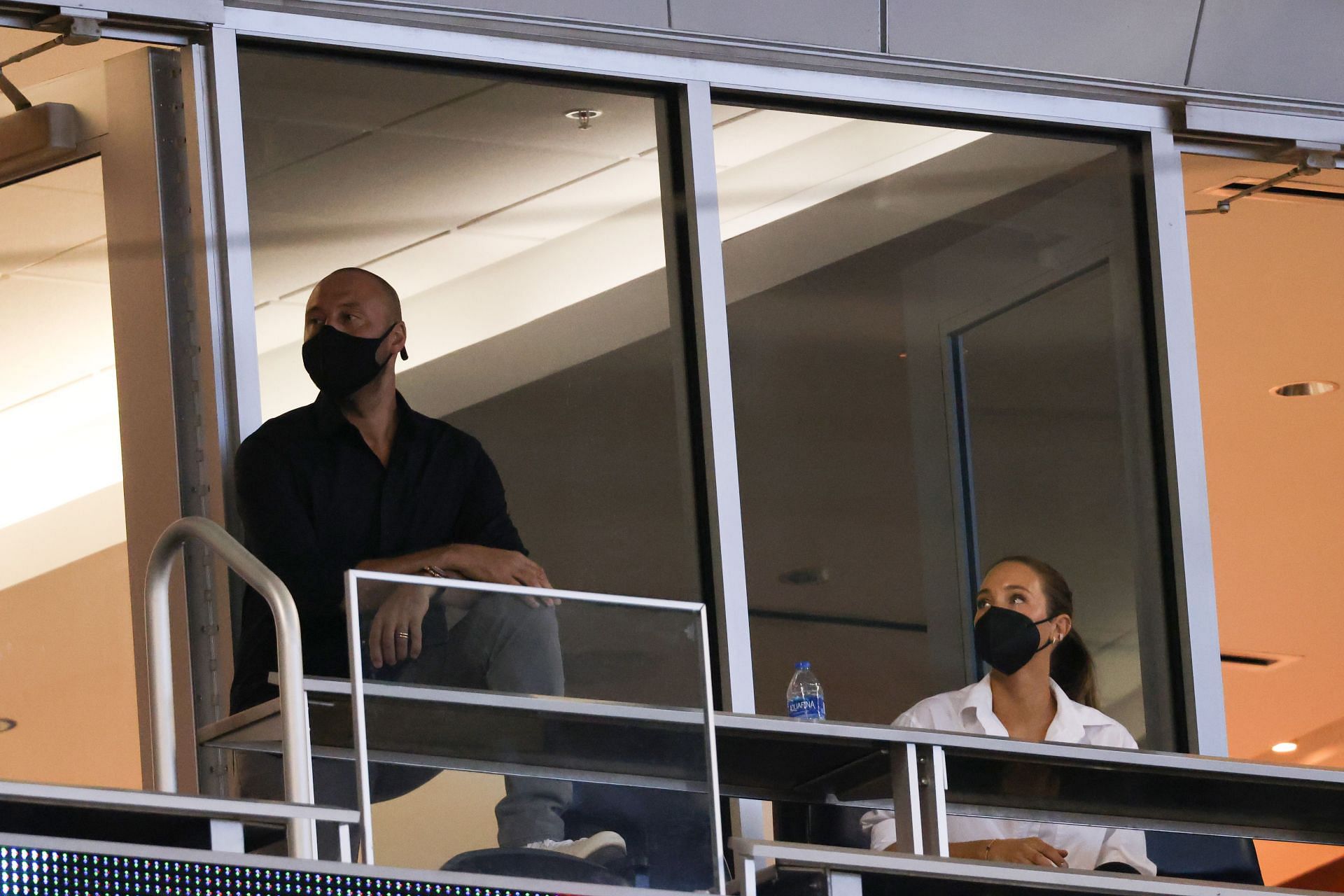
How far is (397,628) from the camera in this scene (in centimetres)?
285

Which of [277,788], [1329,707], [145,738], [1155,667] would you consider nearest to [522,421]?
[145,738]

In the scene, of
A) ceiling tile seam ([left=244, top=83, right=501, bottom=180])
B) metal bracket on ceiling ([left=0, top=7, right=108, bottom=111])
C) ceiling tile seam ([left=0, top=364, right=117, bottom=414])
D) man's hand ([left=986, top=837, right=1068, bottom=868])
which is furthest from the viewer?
ceiling tile seam ([left=244, top=83, right=501, bottom=180])

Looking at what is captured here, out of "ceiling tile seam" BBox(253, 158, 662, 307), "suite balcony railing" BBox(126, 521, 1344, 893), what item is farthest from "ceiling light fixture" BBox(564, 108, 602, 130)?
"suite balcony railing" BBox(126, 521, 1344, 893)

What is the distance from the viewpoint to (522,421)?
15.5 ft

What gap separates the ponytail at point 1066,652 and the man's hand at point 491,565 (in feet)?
4.69

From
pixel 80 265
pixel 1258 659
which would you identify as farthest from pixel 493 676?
pixel 1258 659

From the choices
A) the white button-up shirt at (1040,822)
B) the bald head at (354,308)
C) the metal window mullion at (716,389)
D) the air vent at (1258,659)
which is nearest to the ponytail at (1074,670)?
the white button-up shirt at (1040,822)

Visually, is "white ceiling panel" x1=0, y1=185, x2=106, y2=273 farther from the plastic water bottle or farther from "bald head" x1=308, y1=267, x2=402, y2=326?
the plastic water bottle

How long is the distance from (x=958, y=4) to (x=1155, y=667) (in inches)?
72.2

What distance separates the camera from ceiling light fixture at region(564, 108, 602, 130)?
4992mm

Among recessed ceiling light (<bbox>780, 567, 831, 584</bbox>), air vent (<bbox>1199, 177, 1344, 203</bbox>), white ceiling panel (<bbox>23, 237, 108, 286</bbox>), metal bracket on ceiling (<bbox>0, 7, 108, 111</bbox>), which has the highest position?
metal bracket on ceiling (<bbox>0, 7, 108, 111</bbox>)

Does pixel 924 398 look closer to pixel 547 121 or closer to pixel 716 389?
pixel 716 389

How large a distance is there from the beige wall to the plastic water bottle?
4.86ft

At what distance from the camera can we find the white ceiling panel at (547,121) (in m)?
4.86
